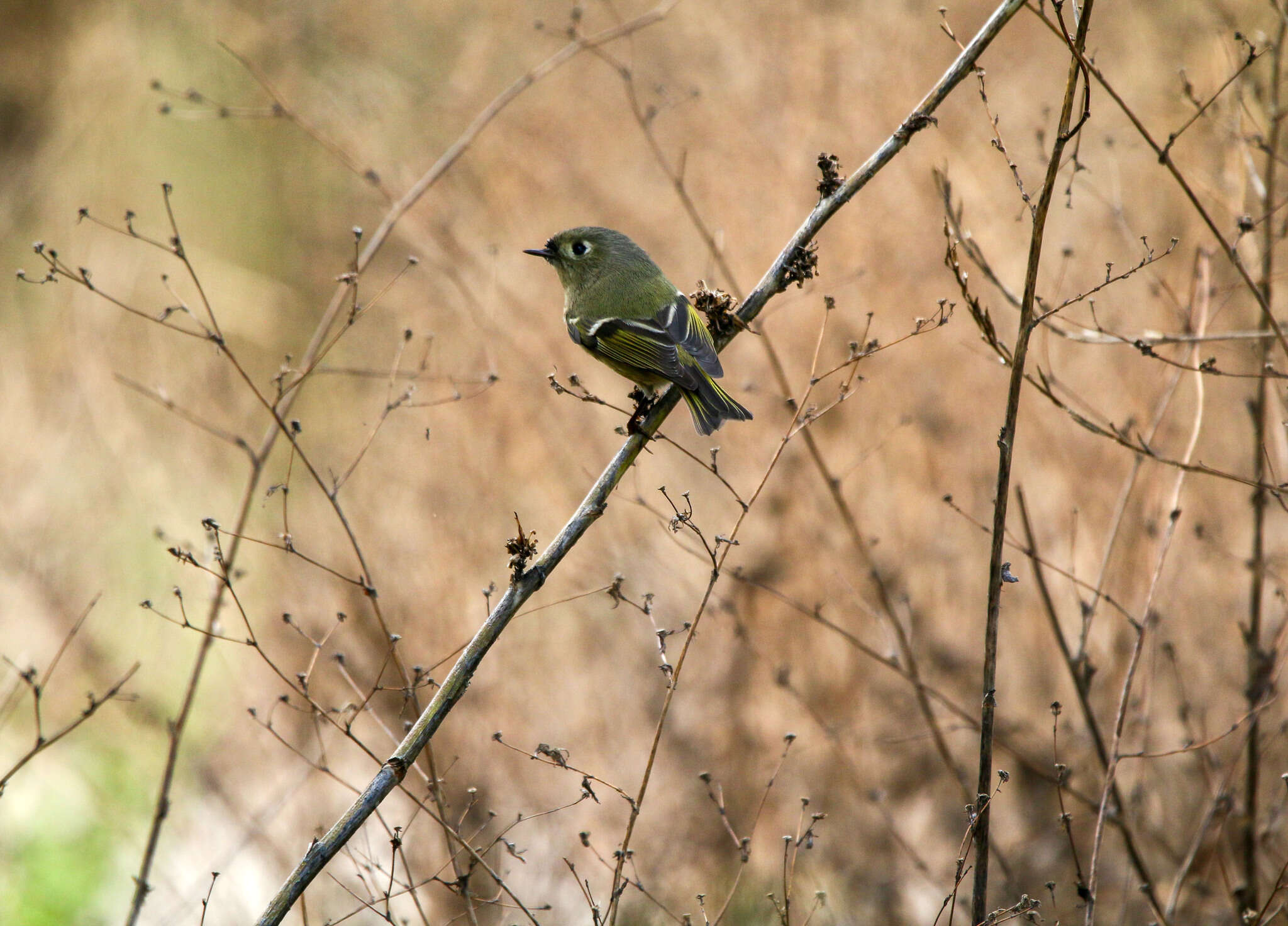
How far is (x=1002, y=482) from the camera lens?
2.10m

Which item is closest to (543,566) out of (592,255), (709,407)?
(709,407)

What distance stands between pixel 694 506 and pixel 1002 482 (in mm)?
4294

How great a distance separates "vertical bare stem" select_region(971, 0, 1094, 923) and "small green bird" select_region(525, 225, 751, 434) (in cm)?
88

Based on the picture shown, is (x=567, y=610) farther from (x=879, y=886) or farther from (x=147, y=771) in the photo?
(x=147, y=771)

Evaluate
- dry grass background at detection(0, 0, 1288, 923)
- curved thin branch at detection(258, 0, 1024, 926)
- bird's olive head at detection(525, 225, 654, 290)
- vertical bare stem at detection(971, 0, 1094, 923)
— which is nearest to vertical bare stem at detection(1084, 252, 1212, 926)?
vertical bare stem at detection(971, 0, 1094, 923)

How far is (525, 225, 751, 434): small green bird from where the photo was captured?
123 inches

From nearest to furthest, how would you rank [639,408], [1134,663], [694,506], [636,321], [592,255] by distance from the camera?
[1134,663] < [639,408] < [636,321] < [592,255] < [694,506]

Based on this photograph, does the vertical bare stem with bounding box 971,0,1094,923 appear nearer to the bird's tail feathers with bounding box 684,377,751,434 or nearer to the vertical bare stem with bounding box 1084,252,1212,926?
the vertical bare stem with bounding box 1084,252,1212,926

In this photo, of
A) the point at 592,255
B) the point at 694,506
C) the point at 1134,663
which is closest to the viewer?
the point at 1134,663

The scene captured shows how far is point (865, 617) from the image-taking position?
18.9 feet

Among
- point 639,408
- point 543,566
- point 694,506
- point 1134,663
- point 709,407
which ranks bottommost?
point 543,566

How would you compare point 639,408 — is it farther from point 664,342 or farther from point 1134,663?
point 1134,663

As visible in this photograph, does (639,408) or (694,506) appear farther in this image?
(694,506)

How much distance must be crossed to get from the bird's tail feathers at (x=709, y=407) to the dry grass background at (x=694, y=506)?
1.82 metres
